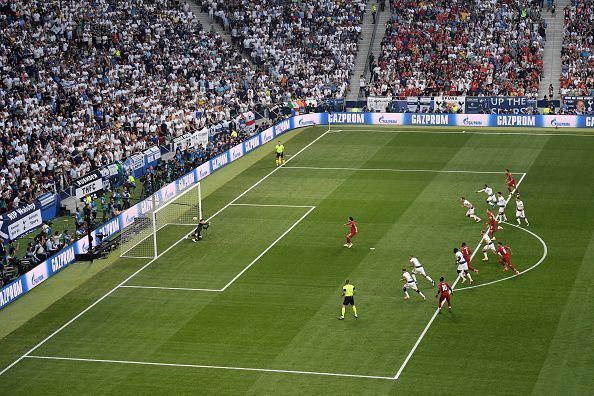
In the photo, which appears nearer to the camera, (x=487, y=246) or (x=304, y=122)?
(x=487, y=246)

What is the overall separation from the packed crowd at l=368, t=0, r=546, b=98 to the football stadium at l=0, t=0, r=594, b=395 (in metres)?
0.20

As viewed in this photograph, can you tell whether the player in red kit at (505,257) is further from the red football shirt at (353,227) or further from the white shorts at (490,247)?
the red football shirt at (353,227)

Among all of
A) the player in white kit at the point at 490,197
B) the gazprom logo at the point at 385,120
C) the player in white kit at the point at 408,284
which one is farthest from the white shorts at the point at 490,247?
the gazprom logo at the point at 385,120

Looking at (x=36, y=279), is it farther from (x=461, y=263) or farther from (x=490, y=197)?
(x=490, y=197)

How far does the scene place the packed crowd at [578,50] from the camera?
84500 mm

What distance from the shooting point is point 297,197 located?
62438 mm

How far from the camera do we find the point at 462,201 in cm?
5650

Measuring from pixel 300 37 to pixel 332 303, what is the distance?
5180 cm

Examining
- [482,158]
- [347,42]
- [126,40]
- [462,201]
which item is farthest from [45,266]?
[347,42]

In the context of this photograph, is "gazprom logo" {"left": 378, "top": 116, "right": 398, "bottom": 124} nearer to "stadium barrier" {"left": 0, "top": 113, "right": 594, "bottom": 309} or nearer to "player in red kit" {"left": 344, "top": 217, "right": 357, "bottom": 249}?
"stadium barrier" {"left": 0, "top": 113, "right": 594, "bottom": 309}

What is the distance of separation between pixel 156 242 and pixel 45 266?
6.59m

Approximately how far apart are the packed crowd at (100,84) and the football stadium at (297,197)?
0.22 m

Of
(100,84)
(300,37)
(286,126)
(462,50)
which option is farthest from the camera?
(300,37)

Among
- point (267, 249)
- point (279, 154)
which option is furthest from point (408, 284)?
point (279, 154)
